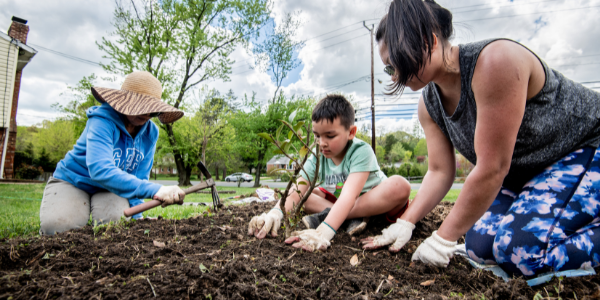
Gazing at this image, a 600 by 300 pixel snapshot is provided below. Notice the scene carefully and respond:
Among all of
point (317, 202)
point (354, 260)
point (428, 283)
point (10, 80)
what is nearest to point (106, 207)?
Result: point (317, 202)

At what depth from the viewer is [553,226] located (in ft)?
4.59

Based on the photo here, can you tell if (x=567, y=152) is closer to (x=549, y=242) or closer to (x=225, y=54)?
(x=549, y=242)

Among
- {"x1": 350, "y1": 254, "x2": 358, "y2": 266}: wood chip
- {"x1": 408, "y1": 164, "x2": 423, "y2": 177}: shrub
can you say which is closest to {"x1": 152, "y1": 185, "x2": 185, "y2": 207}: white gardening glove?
{"x1": 350, "y1": 254, "x2": 358, "y2": 266}: wood chip

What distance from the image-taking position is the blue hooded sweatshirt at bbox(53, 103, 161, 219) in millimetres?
2219

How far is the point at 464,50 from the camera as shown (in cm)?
145

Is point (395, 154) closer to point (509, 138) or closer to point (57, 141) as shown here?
point (57, 141)

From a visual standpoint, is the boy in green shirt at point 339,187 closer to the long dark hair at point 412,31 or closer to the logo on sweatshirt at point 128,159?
the long dark hair at point 412,31

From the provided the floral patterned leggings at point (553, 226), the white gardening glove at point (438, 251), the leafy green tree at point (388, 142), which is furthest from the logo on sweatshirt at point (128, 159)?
the leafy green tree at point (388, 142)

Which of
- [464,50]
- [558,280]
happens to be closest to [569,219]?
[558,280]

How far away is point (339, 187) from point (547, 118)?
1.44m

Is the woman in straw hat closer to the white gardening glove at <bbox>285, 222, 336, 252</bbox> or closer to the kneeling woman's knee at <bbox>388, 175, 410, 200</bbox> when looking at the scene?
the white gardening glove at <bbox>285, 222, 336, 252</bbox>

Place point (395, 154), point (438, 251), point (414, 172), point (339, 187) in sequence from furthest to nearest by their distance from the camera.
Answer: point (395, 154) < point (414, 172) < point (339, 187) < point (438, 251)

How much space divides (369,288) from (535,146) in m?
1.21

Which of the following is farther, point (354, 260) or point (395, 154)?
point (395, 154)
